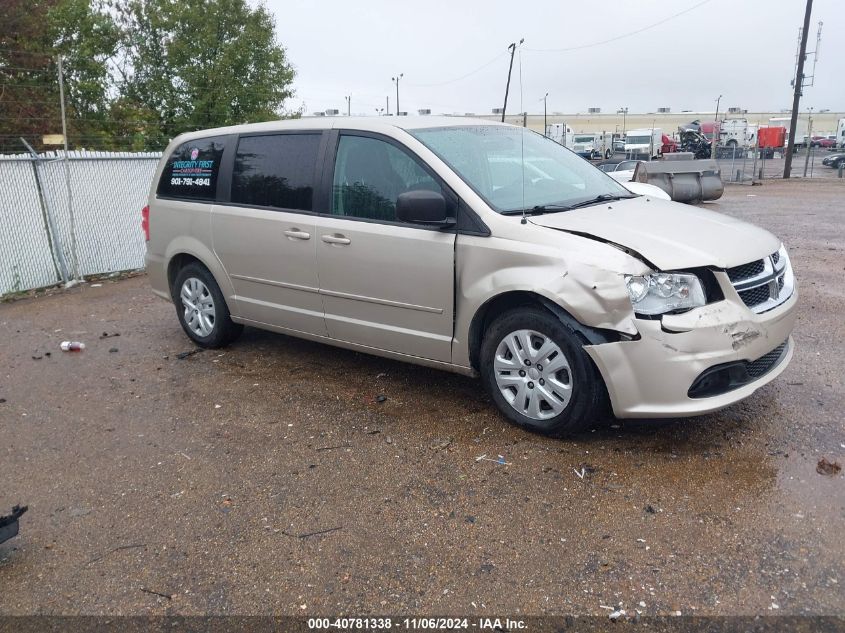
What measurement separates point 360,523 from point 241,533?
56cm

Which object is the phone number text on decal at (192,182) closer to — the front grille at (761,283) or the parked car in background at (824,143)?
the front grille at (761,283)

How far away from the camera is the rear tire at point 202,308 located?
594 cm

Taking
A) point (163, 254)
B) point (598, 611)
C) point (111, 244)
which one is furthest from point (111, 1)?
point (598, 611)

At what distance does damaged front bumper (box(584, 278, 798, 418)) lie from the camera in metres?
3.62

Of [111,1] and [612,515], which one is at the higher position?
[111,1]

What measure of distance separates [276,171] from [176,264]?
157 centimetres

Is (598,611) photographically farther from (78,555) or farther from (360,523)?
(78,555)

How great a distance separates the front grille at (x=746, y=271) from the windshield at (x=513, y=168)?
44.8 inches

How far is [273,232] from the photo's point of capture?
5254mm

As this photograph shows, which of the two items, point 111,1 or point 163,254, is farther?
point 111,1

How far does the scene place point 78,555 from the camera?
323cm

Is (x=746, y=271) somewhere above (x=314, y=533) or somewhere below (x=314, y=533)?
above

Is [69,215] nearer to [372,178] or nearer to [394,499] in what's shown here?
[372,178]

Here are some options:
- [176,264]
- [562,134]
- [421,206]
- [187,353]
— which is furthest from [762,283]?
[562,134]
